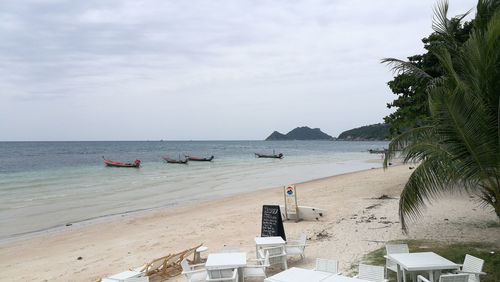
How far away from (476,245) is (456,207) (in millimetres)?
4587

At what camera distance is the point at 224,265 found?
6066 millimetres

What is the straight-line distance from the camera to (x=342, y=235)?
9.70m

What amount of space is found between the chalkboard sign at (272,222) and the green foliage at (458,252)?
239 centimetres

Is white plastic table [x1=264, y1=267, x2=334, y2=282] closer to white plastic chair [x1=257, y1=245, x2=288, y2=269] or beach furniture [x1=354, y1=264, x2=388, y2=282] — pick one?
beach furniture [x1=354, y1=264, x2=388, y2=282]

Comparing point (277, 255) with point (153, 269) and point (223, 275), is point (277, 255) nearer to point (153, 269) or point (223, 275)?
point (223, 275)

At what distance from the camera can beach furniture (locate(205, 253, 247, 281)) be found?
6051 millimetres

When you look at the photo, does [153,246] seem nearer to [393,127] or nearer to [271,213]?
[271,213]

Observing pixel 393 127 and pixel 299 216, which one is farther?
pixel 393 127

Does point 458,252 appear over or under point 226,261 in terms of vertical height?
under

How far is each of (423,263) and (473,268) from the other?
71 cm

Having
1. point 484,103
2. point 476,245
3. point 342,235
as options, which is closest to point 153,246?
point 342,235

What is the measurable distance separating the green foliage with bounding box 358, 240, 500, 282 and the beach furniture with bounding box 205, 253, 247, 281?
230 centimetres

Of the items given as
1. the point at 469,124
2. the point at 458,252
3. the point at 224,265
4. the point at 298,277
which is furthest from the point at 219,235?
the point at 469,124

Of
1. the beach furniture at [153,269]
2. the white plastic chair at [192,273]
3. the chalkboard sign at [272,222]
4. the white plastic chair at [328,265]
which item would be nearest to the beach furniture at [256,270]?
the white plastic chair at [192,273]
